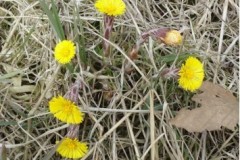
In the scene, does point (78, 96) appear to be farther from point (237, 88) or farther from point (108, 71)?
point (237, 88)

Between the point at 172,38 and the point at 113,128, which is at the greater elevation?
the point at 172,38

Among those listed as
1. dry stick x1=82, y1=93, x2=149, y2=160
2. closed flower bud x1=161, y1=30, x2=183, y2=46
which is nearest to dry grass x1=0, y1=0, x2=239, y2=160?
dry stick x1=82, y1=93, x2=149, y2=160

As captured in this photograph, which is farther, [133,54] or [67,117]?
[133,54]

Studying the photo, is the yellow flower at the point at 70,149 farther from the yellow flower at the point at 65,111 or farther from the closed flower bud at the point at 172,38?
the closed flower bud at the point at 172,38

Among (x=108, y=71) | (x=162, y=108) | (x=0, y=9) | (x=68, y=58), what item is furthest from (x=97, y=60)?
(x=0, y=9)

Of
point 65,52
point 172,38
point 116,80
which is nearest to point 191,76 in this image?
point 172,38

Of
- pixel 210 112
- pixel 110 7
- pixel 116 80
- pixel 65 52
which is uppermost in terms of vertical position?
pixel 110 7

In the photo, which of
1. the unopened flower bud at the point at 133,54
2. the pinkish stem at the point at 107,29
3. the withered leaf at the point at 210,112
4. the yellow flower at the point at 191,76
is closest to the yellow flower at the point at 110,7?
the pinkish stem at the point at 107,29

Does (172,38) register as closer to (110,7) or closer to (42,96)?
(110,7)
